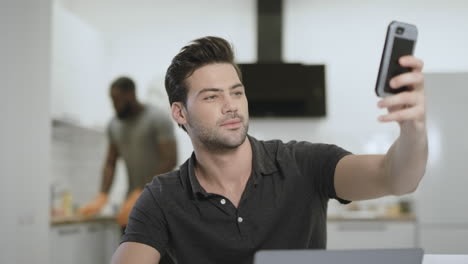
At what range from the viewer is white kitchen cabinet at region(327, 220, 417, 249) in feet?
13.7

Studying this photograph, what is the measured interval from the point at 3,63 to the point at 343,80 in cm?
269

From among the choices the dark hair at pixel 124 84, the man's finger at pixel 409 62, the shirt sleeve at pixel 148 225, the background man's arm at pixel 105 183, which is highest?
the man's finger at pixel 409 62

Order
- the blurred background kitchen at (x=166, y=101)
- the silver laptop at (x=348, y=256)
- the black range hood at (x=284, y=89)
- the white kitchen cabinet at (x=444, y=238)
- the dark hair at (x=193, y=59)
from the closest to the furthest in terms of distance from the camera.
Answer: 1. the silver laptop at (x=348, y=256)
2. the dark hair at (x=193, y=59)
3. the blurred background kitchen at (x=166, y=101)
4. the white kitchen cabinet at (x=444, y=238)
5. the black range hood at (x=284, y=89)

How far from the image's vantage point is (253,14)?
5250mm

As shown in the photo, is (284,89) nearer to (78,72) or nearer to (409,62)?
(78,72)

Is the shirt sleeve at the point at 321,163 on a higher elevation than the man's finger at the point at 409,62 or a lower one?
lower

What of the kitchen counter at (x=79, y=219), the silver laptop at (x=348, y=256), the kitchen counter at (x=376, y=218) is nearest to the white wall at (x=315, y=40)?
the kitchen counter at (x=376, y=218)

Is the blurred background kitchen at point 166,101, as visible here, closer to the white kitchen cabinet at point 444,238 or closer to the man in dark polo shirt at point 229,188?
the white kitchen cabinet at point 444,238

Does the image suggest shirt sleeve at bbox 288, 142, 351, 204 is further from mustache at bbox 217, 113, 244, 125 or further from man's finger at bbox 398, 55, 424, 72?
man's finger at bbox 398, 55, 424, 72

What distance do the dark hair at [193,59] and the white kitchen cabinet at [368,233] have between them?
109 inches

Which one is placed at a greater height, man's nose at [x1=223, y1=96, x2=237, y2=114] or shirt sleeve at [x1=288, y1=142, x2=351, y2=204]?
man's nose at [x1=223, y1=96, x2=237, y2=114]

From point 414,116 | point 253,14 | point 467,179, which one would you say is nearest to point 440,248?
point 467,179

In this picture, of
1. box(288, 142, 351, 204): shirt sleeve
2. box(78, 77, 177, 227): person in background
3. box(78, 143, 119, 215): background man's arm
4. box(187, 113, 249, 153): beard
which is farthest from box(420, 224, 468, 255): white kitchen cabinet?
box(187, 113, 249, 153): beard

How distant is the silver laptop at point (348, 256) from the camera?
874mm
